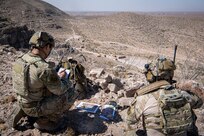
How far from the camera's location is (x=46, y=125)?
396 centimetres

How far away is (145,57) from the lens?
674 inches

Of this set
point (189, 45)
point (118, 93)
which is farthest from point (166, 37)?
point (118, 93)

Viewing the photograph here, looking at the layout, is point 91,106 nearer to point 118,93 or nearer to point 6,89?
point 118,93

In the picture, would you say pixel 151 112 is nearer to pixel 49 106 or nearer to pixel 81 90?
pixel 49 106

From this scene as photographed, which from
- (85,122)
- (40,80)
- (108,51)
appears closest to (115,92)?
(85,122)

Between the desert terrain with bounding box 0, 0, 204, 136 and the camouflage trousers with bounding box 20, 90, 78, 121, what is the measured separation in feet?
1.10

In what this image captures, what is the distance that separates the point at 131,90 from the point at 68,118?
5.18ft

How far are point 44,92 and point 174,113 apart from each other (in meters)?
1.88

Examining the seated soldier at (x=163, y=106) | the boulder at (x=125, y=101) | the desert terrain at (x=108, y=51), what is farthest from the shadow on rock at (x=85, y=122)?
the seated soldier at (x=163, y=106)

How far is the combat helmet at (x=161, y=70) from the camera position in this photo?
3068mm

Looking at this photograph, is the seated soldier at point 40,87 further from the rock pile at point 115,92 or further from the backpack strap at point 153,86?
the rock pile at point 115,92

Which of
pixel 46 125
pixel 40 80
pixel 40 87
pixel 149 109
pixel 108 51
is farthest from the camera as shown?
pixel 108 51

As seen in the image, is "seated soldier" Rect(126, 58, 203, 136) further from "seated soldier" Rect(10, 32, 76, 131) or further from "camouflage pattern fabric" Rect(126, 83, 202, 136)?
"seated soldier" Rect(10, 32, 76, 131)

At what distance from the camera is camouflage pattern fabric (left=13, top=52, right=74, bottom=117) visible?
3496 mm
